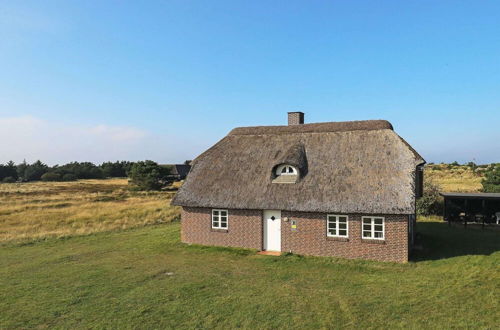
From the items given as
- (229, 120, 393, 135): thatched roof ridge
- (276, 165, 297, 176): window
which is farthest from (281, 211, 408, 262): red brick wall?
(229, 120, 393, 135): thatched roof ridge

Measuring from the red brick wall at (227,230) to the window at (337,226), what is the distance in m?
3.57

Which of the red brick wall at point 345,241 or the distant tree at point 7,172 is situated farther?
the distant tree at point 7,172

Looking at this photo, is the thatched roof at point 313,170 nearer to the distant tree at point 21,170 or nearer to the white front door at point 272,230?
the white front door at point 272,230

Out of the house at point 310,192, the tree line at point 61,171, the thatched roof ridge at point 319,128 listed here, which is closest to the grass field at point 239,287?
the house at point 310,192

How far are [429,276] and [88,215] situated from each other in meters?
29.3

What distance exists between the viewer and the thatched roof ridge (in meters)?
18.5

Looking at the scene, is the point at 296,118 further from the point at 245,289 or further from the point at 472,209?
the point at 472,209

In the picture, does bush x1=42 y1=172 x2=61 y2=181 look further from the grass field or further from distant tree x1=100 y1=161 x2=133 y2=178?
the grass field

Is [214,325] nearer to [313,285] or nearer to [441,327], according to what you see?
[313,285]

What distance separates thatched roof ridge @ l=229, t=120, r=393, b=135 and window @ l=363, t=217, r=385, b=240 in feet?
18.9

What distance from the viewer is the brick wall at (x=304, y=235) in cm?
1472

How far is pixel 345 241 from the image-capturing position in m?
15.6

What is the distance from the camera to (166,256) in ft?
55.7

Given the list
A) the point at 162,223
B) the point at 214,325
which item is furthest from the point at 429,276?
the point at 162,223
